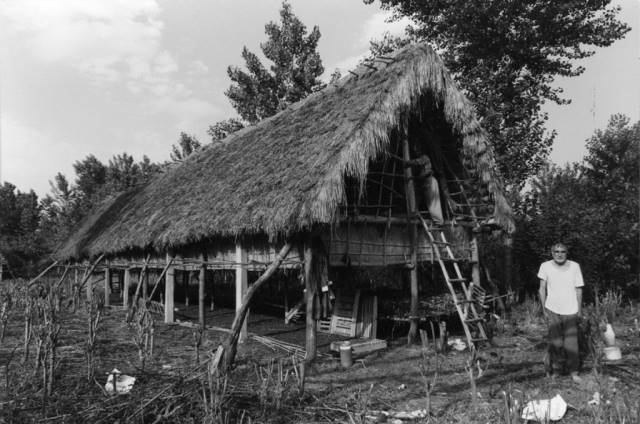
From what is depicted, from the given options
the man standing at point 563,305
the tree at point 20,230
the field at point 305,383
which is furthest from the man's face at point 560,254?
the tree at point 20,230

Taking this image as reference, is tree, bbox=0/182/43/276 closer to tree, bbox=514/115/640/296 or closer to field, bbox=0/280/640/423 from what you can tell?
field, bbox=0/280/640/423

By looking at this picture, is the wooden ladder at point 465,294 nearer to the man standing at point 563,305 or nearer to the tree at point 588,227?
the man standing at point 563,305

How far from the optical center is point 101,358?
693 centimetres

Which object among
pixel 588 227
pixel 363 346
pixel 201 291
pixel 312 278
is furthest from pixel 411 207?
pixel 588 227

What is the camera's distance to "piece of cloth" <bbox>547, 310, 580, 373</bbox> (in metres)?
5.69

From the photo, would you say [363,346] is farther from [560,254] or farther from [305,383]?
[560,254]

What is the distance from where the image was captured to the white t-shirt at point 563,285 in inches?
223

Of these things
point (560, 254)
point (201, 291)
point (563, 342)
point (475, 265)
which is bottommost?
point (563, 342)

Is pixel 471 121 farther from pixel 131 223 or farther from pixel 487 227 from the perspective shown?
pixel 131 223

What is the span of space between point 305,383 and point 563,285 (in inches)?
129

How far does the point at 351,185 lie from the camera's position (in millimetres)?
8523

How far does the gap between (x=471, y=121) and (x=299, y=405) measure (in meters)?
6.26

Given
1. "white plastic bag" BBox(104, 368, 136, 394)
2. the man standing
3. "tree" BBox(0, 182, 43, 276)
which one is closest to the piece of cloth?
the man standing

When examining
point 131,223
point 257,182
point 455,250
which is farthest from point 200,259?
point 455,250
